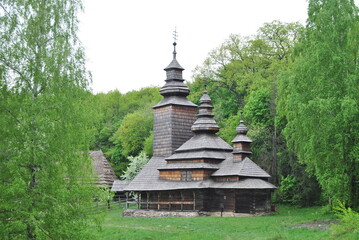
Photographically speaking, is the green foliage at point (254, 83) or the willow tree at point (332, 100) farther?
the green foliage at point (254, 83)

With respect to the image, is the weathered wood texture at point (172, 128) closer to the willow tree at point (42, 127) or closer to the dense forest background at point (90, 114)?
the dense forest background at point (90, 114)

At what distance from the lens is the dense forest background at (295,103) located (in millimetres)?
21297

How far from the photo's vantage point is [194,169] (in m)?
31.2

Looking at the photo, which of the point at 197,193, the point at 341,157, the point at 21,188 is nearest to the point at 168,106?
the point at 197,193

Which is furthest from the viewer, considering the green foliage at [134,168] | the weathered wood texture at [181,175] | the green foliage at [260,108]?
the green foliage at [134,168]

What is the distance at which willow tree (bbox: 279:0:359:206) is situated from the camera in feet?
68.8

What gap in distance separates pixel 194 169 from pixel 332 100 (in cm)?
1257

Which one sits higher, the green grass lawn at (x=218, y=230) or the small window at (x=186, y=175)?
Answer: the small window at (x=186, y=175)

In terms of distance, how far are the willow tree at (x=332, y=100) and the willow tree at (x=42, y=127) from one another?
11.7 m

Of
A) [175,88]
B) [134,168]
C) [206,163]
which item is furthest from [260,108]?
[134,168]

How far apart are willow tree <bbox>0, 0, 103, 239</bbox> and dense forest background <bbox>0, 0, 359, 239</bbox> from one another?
1.1 inches

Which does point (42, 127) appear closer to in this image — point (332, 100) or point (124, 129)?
point (332, 100)

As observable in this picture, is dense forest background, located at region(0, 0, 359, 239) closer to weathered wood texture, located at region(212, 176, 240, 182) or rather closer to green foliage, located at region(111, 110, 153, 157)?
weathered wood texture, located at region(212, 176, 240, 182)

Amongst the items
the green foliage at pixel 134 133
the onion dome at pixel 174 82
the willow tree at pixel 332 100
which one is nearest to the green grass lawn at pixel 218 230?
the willow tree at pixel 332 100
